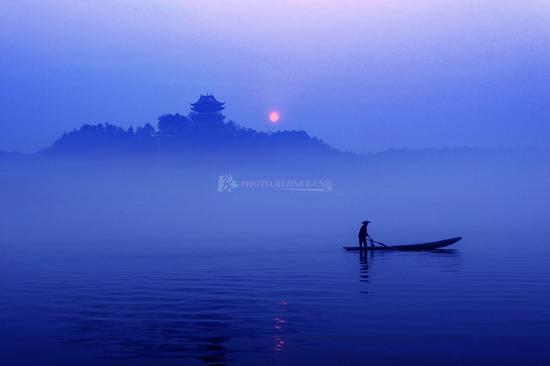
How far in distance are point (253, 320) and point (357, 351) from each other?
3816mm

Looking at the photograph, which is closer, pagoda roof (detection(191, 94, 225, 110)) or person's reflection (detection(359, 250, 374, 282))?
person's reflection (detection(359, 250, 374, 282))

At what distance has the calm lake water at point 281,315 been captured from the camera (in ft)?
38.0

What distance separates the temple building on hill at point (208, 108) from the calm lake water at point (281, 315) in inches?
6399

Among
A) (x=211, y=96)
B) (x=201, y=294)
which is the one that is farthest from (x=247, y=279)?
(x=211, y=96)

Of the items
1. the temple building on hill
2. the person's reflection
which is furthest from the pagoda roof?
the person's reflection

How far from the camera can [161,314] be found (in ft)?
53.4

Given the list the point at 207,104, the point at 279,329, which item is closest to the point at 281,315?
the point at 279,329

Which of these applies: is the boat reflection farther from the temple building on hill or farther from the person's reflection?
the temple building on hill

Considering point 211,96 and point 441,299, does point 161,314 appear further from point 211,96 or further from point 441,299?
point 211,96

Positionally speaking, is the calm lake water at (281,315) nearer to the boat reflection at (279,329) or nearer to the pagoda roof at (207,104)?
the boat reflection at (279,329)

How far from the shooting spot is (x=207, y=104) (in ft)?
632

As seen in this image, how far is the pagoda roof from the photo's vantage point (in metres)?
190

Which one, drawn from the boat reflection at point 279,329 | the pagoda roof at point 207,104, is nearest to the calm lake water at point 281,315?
the boat reflection at point 279,329

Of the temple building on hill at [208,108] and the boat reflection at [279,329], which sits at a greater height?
the temple building on hill at [208,108]
